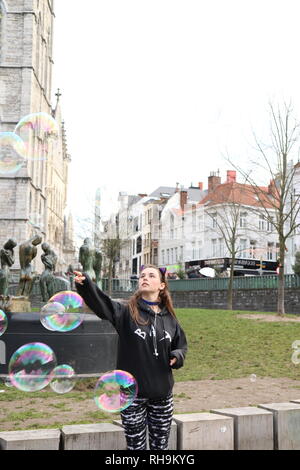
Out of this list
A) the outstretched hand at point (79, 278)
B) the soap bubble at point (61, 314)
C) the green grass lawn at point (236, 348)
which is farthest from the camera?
the green grass lawn at point (236, 348)

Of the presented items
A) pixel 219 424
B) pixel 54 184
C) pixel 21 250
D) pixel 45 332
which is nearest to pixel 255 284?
pixel 21 250

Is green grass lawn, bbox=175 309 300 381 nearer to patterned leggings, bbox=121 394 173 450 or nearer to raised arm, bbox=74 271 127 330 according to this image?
patterned leggings, bbox=121 394 173 450

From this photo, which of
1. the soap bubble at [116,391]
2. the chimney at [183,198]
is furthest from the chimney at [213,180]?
the soap bubble at [116,391]

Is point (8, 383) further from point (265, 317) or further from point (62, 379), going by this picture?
point (265, 317)

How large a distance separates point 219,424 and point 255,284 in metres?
26.1

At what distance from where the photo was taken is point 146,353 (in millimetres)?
4441

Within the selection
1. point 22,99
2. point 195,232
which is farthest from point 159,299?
point 195,232

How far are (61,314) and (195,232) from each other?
58.2 m

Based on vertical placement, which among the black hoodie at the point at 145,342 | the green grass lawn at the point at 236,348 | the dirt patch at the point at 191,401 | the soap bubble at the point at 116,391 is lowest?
the dirt patch at the point at 191,401

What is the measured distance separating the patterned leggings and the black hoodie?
0.10 meters

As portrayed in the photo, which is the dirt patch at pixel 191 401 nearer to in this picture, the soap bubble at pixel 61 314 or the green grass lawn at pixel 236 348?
the green grass lawn at pixel 236 348

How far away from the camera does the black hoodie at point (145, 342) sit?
173 inches

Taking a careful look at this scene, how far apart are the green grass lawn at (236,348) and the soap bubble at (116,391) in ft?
18.7

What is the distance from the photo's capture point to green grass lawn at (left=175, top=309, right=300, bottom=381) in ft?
38.0
